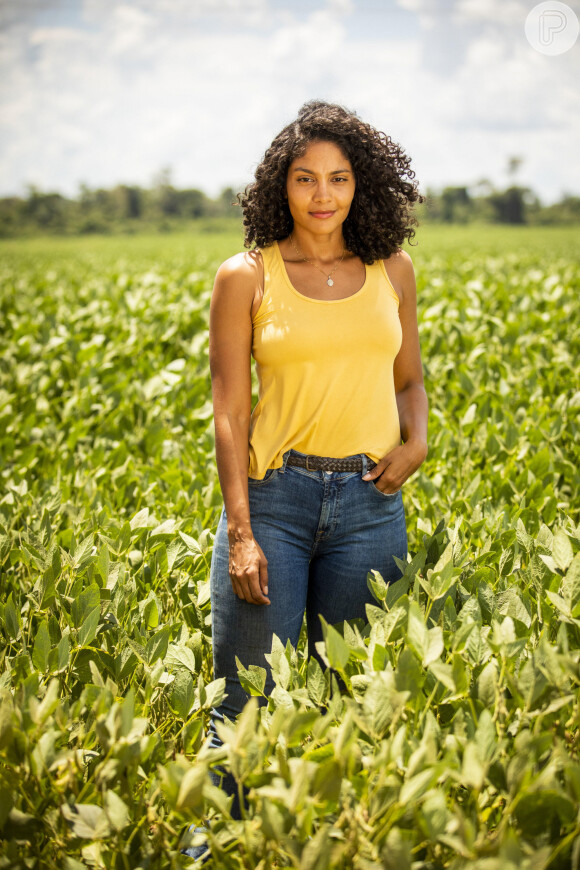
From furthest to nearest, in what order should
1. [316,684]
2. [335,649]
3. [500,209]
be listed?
[500,209] < [316,684] < [335,649]

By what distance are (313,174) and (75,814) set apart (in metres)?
1.57

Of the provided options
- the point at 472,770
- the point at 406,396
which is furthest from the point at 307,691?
the point at 406,396

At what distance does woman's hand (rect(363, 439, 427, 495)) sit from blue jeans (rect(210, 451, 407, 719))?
0.02 metres

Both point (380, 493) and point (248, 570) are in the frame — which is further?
point (380, 493)

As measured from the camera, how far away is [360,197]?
209 centimetres

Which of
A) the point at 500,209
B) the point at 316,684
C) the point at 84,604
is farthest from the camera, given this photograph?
the point at 500,209

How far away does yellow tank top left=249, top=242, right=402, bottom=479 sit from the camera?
1854 mm

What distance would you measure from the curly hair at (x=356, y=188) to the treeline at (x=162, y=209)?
225ft

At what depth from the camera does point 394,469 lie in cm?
189

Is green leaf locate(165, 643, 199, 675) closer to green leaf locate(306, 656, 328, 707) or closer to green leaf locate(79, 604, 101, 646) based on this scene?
green leaf locate(79, 604, 101, 646)

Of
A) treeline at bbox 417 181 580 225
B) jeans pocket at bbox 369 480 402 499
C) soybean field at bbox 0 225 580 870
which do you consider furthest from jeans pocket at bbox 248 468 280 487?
treeline at bbox 417 181 580 225

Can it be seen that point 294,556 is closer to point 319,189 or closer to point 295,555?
point 295,555

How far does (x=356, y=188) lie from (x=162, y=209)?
94.1 meters

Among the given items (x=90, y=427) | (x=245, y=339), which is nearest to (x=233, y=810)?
(x=245, y=339)
